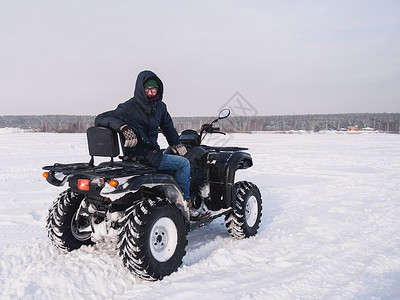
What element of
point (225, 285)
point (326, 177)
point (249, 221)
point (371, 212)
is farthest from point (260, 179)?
point (225, 285)

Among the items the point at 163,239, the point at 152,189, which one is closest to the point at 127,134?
the point at 152,189

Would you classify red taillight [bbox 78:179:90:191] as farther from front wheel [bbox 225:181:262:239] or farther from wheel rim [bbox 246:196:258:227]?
wheel rim [bbox 246:196:258:227]

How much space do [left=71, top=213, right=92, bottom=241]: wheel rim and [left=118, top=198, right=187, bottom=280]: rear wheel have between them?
3.13ft

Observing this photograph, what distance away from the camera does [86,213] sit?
13.1 feet

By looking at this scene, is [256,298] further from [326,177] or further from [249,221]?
[326,177]

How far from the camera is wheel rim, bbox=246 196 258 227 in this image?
5333 millimetres

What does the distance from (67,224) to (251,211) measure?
8.83 ft

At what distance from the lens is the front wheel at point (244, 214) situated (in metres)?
5.02

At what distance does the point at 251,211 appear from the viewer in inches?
212

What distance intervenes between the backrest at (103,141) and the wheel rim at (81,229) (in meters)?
1.05

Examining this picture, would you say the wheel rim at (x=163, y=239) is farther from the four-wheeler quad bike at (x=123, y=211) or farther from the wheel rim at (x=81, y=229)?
the wheel rim at (x=81, y=229)

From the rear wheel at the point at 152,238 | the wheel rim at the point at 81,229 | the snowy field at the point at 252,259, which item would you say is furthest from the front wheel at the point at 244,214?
the wheel rim at the point at 81,229

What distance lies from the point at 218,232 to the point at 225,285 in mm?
1968

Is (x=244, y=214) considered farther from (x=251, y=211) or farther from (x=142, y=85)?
(x=142, y=85)
